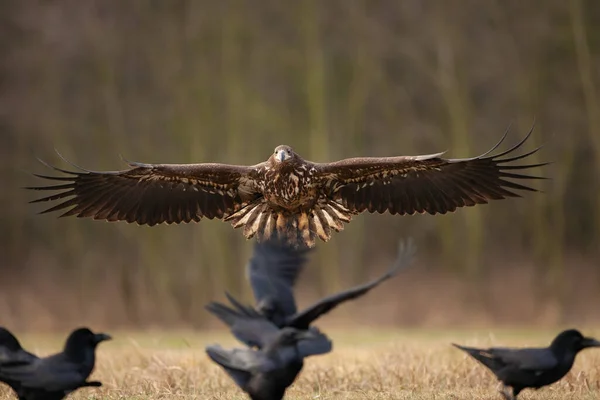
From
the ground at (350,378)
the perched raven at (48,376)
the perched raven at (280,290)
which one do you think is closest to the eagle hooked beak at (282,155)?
the perched raven at (280,290)

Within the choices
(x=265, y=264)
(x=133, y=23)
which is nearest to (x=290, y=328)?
(x=265, y=264)

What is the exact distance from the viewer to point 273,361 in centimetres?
628

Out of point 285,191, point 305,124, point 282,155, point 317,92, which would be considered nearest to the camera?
point 285,191

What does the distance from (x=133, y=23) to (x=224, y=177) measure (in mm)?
8966

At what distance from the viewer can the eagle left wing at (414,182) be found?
28.8 feet

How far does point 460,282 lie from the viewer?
17.0 m

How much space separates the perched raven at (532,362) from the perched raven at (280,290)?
81 cm

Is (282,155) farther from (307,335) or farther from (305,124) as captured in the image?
(305,124)

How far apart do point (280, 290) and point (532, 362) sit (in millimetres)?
1688

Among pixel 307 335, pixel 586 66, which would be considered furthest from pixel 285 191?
pixel 586 66

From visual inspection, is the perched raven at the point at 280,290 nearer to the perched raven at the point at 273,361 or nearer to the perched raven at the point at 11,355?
the perched raven at the point at 273,361

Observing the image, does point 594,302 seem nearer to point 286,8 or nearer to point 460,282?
point 460,282

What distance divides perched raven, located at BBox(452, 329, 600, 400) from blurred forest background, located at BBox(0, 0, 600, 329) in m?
9.69

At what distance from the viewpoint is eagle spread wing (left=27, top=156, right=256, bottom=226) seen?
8.98 metres
